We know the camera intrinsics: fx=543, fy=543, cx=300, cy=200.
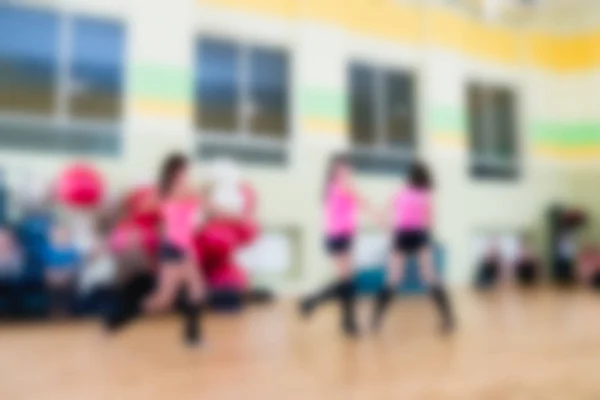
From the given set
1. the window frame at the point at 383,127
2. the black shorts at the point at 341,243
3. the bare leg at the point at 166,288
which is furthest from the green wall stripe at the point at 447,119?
the bare leg at the point at 166,288

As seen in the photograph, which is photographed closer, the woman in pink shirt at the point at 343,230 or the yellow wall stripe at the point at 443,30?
Answer: the woman in pink shirt at the point at 343,230

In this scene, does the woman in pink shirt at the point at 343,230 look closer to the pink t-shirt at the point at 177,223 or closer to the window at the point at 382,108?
the pink t-shirt at the point at 177,223

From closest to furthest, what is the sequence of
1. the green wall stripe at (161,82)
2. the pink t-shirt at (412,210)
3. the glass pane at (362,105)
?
the pink t-shirt at (412,210), the green wall stripe at (161,82), the glass pane at (362,105)

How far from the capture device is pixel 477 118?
5.01 meters

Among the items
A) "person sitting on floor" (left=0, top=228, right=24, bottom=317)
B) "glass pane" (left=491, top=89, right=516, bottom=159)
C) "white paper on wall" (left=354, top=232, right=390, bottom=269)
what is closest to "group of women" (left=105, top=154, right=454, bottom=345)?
"person sitting on floor" (left=0, top=228, right=24, bottom=317)

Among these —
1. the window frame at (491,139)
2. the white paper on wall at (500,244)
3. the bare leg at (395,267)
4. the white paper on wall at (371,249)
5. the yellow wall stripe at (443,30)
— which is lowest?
the white paper on wall at (500,244)

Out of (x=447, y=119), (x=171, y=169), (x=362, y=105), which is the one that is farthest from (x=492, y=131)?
(x=171, y=169)

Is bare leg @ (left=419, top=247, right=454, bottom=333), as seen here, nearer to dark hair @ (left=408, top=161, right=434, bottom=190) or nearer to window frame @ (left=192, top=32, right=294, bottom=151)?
dark hair @ (left=408, top=161, right=434, bottom=190)

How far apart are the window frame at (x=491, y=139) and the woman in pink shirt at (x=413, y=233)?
89.4 inches

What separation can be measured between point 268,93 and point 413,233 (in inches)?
85.8

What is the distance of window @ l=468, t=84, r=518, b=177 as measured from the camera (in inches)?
187

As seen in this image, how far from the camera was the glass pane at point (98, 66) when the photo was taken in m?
3.50

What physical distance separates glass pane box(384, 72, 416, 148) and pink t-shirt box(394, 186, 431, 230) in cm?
204

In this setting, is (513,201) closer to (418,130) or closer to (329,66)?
(418,130)
